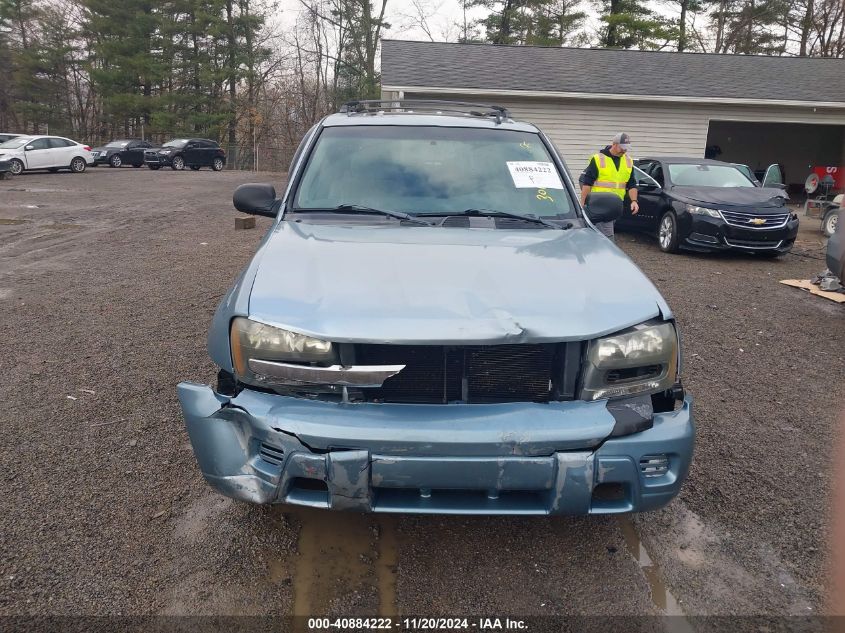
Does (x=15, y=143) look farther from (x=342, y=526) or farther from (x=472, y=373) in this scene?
(x=472, y=373)

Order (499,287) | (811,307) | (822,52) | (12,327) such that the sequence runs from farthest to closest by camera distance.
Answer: (822,52), (811,307), (12,327), (499,287)

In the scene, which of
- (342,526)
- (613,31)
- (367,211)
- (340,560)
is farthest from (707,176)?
(613,31)

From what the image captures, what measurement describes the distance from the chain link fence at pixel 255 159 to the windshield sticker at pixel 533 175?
33.6 meters

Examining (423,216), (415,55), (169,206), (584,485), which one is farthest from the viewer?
(415,55)

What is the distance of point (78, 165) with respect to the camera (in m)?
24.5

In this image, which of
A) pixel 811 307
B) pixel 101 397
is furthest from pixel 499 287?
pixel 811 307

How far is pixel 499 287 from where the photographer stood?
Result: 254 centimetres

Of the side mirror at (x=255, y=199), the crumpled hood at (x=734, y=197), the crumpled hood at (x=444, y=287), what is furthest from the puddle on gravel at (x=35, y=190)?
the crumpled hood at (x=444, y=287)

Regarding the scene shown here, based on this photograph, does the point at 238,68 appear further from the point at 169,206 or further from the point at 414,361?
the point at 414,361

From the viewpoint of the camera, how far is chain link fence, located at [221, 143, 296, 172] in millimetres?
35656

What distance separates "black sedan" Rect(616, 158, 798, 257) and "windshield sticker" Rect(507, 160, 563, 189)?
22.0 ft

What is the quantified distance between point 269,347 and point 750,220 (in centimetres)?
900

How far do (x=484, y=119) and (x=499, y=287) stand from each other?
2108 mm

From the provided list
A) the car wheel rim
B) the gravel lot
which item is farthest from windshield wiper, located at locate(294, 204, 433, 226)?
the car wheel rim
